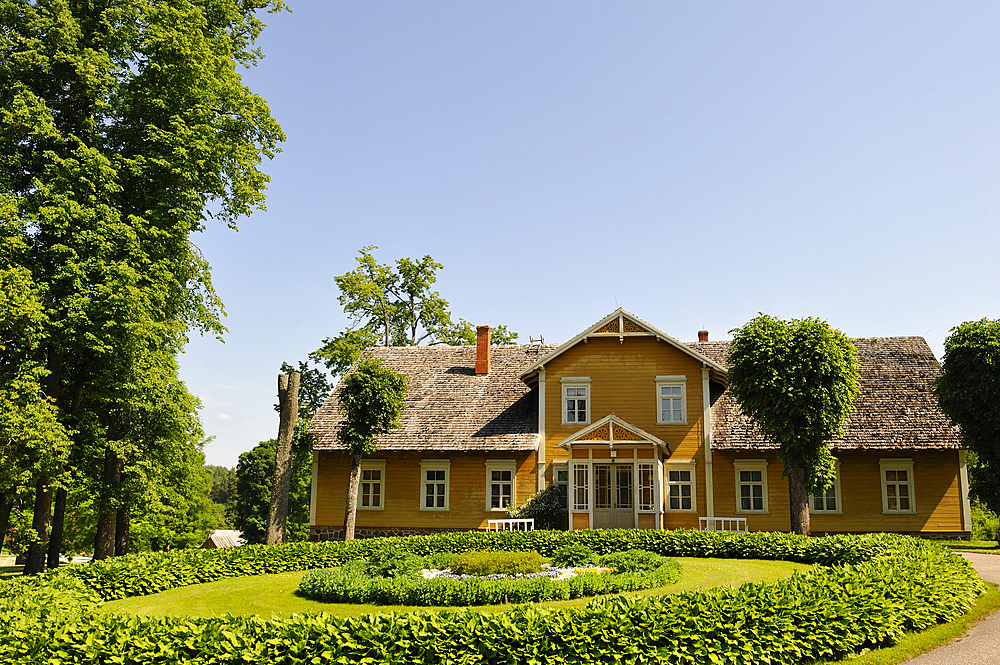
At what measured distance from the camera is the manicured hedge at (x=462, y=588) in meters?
12.4

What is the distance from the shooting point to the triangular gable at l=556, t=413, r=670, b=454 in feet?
78.0

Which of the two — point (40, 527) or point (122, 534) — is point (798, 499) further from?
point (122, 534)

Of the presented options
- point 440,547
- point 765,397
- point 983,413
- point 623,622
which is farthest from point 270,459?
point 623,622

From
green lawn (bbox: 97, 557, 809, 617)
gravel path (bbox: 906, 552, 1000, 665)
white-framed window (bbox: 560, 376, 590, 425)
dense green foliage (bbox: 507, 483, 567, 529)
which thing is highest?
white-framed window (bbox: 560, 376, 590, 425)

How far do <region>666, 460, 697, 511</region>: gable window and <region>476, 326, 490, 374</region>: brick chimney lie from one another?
839cm

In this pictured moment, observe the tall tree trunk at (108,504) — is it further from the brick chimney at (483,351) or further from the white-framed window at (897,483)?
the white-framed window at (897,483)

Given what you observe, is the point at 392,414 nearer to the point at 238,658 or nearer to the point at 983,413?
the point at 238,658

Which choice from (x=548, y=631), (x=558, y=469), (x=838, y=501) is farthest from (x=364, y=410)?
(x=838, y=501)

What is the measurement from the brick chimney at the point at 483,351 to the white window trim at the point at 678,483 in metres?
8.24

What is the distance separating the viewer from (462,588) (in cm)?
1255

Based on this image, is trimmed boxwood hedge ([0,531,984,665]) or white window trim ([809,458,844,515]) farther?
white window trim ([809,458,844,515])

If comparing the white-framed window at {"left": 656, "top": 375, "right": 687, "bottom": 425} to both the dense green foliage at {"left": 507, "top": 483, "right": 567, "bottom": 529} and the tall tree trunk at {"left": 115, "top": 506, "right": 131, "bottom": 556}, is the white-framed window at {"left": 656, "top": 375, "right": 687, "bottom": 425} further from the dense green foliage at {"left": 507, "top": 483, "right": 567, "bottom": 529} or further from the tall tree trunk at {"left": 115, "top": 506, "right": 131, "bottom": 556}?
the tall tree trunk at {"left": 115, "top": 506, "right": 131, "bottom": 556}

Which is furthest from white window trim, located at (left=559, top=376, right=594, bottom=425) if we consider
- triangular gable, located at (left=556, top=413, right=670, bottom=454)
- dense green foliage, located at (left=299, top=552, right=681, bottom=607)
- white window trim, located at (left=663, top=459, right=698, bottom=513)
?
dense green foliage, located at (left=299, top=552, right=681, bottom=607)

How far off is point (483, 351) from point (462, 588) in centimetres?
1724
